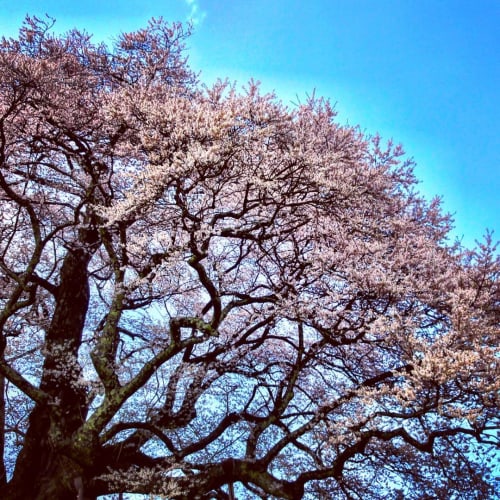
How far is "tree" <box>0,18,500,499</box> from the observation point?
640 cm

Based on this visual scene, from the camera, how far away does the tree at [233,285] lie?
6.40 m

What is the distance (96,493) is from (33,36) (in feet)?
21.6

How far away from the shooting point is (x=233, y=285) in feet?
32.0

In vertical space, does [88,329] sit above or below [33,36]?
below

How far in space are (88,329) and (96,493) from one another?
4.79 meters

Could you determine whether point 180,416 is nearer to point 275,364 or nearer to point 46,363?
point 275,364

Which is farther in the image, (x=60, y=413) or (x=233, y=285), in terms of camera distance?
(x=233, y=285)

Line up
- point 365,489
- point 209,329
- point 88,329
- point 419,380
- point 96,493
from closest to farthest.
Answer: point 419,380 → point 209,329 → point 96,493 → point 365,489 → point 88,329

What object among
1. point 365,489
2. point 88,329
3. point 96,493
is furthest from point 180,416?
point 88,329

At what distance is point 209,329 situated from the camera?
6633mm

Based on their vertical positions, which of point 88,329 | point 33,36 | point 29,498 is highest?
point 33,36

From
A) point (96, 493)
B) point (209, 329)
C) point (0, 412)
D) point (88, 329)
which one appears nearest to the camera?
point (209, 329)

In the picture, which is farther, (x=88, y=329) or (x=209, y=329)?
(x=88, y=329)

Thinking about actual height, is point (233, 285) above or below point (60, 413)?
above
